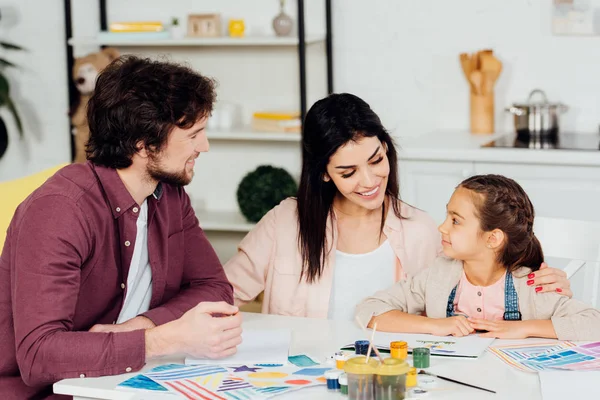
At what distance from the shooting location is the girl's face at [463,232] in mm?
2148

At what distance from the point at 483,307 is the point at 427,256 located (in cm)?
39

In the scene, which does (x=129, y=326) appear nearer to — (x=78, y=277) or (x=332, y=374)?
(x=78, y=277)

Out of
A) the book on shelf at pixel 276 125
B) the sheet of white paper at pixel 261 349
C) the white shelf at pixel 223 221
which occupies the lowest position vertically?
the white shelf at pixel 223 221

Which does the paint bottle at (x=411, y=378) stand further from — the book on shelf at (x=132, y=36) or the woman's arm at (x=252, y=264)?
the book on shelf at (x=132, y=36)

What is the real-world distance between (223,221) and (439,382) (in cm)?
280

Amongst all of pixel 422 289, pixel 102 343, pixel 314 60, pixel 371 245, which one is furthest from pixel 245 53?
pixel 102 343

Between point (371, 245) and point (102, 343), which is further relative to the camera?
point (371, 245)

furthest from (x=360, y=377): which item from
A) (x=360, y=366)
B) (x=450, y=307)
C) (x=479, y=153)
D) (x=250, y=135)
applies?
(x=250, y=135)

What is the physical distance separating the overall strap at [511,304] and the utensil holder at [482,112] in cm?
203

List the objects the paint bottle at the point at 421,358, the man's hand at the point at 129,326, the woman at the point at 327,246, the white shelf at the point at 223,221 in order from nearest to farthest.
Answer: the paint bottle at the point at 421,358, the man's hand at the point at 129,326, the woman at the point at 327,246, the white shelf at the point at 223,221

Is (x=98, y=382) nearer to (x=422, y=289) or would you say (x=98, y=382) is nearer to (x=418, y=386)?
(x=418, y=386)

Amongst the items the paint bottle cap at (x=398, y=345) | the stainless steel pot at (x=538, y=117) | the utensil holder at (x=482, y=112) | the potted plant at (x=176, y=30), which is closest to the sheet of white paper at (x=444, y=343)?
the paint bottle cap at (x=398, y=345)

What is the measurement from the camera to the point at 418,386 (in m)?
1.70

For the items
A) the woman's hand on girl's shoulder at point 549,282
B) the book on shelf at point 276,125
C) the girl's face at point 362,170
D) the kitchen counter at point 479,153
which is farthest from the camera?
the book on shelf at point 276,125
